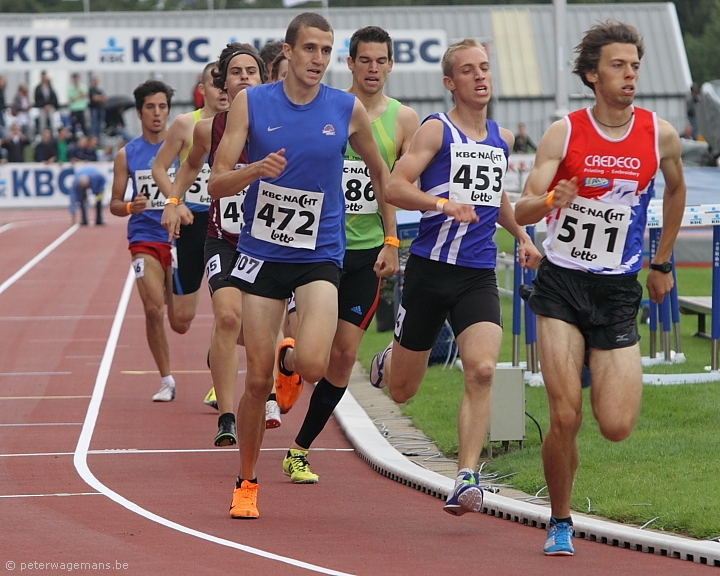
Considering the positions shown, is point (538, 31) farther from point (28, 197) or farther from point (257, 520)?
point (257, 520)

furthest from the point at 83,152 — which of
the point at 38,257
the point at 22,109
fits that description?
the point at 38,257

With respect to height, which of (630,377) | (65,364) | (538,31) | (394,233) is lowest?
(65,364)

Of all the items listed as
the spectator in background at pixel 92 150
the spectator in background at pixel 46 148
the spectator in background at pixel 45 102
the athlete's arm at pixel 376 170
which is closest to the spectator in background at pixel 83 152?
the spectator in background at pixel 92 150

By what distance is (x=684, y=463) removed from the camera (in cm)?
803

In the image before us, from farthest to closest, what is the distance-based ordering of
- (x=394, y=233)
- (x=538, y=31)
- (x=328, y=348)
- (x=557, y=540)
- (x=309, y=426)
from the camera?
(x=538, y=31)
(x=309, y=426)
(x=394, y=233)
(x=328, y=348)
(x=557, y=540)

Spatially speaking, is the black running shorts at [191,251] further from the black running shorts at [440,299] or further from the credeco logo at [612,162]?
the credeco logo at [612,162]

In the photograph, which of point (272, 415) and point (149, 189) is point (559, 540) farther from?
point (149, 189)

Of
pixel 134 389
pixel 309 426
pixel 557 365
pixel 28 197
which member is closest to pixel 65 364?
pixel 134 389

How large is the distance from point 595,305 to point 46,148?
31.6 metres

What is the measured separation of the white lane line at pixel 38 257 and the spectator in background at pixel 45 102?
617cm

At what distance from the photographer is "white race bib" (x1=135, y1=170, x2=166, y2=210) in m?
11.2

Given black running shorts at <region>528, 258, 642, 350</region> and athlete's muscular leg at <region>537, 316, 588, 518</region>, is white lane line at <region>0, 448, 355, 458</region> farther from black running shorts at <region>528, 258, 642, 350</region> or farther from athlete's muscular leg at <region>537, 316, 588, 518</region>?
black running shorts at <region>528, 258, 642, 350</region>

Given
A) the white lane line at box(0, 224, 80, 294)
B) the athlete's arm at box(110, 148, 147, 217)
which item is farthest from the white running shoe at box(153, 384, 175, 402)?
the white lane line at box(0, 224, 80, 294)

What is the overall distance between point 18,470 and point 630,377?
14.2ft
